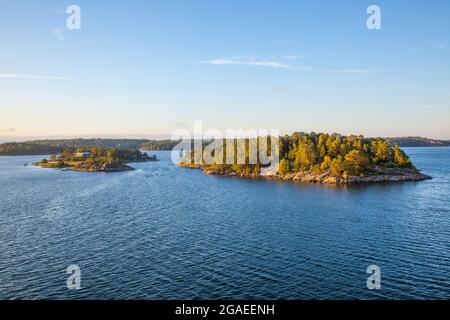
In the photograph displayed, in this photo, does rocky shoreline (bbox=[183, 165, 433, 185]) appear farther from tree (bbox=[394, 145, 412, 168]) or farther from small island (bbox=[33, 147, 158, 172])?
small island (bbox=[33, 147, 158, 172])

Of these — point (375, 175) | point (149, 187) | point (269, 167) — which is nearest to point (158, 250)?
point (149, 187)

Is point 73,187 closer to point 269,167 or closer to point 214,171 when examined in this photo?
point 214,171

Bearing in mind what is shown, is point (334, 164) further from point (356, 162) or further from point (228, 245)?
point (228, 245)
